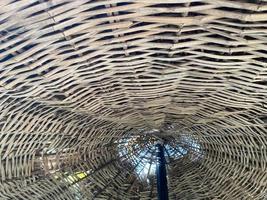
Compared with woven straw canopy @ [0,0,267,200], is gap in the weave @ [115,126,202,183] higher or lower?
higher

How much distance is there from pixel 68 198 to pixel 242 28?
0.63 m

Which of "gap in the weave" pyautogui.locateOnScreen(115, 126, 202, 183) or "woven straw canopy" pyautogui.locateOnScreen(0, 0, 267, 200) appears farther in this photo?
"gap in the weave" pyautogui.locateOnScreen(115, 126, 202, 183)

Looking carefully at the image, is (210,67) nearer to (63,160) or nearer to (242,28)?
(242,28)

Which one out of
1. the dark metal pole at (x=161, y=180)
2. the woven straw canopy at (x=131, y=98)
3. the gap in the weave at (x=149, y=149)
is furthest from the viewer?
the gap in the weave at (x=149, y=149)

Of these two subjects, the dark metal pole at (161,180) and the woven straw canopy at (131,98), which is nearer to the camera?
the woven straw canopy at (131,98)

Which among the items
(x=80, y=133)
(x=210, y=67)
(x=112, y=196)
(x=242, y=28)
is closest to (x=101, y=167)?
(x=112, y=196)

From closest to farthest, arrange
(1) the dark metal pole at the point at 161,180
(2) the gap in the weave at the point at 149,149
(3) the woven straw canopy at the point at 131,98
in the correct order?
1. (3) the woven straw canopy at the point at 131,98
2. (1) the dark metal pole at the point at 161,180
3. (2) the gap in the weave at the point at 149,149

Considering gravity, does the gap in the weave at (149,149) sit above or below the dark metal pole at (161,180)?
above

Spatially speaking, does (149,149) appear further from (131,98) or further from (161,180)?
(131,98)

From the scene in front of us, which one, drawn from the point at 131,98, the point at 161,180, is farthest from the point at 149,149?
the point at 131,98

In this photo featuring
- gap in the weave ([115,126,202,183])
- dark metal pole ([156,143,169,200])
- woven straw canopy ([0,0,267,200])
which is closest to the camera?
woven straw canopy ([0,0,267,200])

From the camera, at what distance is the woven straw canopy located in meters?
0.45

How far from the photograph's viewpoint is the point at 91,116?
81cm

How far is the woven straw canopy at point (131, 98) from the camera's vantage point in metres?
0.45
